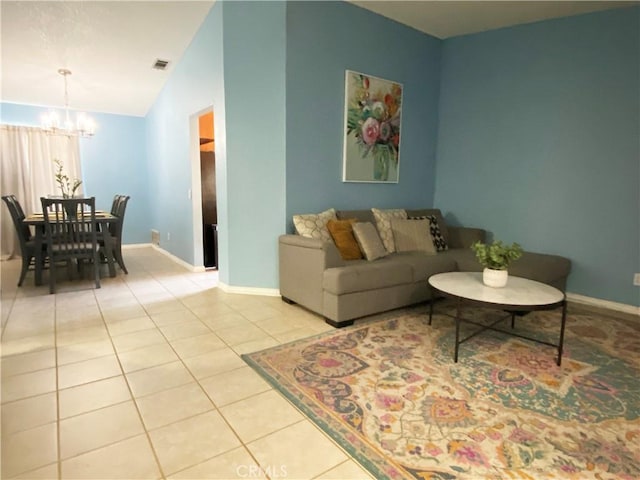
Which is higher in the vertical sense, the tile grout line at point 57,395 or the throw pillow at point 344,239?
the throw pillow at point 344,239

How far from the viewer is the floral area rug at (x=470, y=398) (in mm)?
1444

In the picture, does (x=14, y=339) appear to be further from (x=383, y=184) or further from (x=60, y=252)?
(x=383, y=184)

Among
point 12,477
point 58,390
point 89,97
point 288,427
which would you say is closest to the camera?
point 12,477

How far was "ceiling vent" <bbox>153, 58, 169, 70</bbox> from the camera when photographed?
4.65m

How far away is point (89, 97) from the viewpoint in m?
5.73

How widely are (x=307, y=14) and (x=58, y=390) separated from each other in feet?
11.5

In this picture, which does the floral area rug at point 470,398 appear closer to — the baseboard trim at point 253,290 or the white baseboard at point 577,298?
the white baseboard at point 577,298

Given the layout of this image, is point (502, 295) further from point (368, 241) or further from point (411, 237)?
point (411, 237)

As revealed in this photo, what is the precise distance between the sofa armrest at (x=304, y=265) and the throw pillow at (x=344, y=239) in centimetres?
26

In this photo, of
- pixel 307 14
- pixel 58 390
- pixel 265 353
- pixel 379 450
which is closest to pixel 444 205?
pixel 307 14

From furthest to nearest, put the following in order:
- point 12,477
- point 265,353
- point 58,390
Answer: point 265,353 < point 58,390 < point 12,477

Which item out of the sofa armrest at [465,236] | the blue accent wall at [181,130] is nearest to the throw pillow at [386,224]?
the sofa armrest at [465,236]
